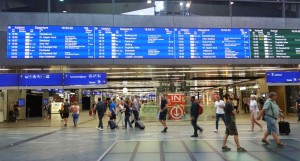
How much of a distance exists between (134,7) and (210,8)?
4.19 meters

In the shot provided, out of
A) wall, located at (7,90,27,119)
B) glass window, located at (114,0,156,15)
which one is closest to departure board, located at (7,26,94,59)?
glass window, located at (114,0,156,15)

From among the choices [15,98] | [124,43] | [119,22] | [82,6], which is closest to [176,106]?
[124,43]

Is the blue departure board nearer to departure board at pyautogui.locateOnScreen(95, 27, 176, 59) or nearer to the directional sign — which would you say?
departure board at pyautogui.locateOnScreen(95, 27, 176, 59)

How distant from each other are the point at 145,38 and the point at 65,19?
4.11m

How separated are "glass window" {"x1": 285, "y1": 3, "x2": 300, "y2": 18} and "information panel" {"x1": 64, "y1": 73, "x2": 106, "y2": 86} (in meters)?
10.9

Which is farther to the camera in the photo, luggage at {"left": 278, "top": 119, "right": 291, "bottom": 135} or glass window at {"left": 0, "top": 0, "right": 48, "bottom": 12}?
glass window at {"left": 0, "top": 0, "right": 48, "bottom": 12}

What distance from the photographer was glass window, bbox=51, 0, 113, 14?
64.1ft

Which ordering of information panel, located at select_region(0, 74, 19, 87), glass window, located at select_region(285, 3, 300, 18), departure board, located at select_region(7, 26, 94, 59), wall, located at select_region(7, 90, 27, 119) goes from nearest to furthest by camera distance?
departure board, located at select_region(7, 26, 94, 59) < information panel, located at select_region(0, 74, 19, 87) < glass window, located at select_region(285, 3, 300, 18) < wall, located at select_region(7, 90, 27, 119)

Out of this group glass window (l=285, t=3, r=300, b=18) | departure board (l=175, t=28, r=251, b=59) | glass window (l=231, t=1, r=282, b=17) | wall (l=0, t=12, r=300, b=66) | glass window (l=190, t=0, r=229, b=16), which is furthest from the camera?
glass window (l=285, t=3, r=300, b=18)

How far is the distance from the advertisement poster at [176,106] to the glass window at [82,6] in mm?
9462

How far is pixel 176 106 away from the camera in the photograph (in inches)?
1045

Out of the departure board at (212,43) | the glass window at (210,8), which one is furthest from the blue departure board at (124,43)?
the glass window at (210,8)

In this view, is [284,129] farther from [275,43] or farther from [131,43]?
[131,43]

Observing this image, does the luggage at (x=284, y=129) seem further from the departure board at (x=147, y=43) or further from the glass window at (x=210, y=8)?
the glass window at (x=210, y=8)
